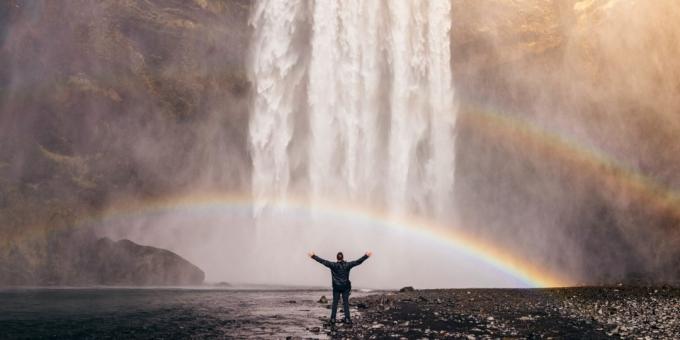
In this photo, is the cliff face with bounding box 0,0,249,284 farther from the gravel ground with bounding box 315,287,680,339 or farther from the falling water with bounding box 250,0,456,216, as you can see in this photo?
the gravel ground with bounding box 315,287,680,339

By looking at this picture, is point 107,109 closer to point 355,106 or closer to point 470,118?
point 355,106

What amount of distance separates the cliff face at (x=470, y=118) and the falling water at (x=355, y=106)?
3.86 m

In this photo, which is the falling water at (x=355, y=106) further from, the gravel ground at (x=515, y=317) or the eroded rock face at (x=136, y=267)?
the gravel ground at (x=515, y=317)

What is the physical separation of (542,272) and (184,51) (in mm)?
39629

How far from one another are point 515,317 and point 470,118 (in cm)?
3985

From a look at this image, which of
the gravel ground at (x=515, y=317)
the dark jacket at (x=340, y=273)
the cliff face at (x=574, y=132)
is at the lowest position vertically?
the gravel ground at (x=515, y=317)

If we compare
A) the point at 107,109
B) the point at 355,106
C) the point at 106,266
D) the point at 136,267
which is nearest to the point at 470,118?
the point at 355,106

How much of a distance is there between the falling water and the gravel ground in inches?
980

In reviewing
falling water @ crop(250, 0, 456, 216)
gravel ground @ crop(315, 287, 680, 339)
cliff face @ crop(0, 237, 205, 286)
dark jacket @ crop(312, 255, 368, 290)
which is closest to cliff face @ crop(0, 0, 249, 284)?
cliff face @ crop(0, 237, 205, 286)

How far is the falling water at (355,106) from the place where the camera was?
48.4m

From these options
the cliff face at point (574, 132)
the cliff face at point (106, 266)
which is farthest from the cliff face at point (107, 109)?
the cliff face at point (574, 132)

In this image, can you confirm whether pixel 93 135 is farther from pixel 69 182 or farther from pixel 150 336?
pixel 150 336

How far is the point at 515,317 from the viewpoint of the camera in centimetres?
1641

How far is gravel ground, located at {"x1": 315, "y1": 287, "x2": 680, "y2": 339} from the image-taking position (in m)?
13.0
